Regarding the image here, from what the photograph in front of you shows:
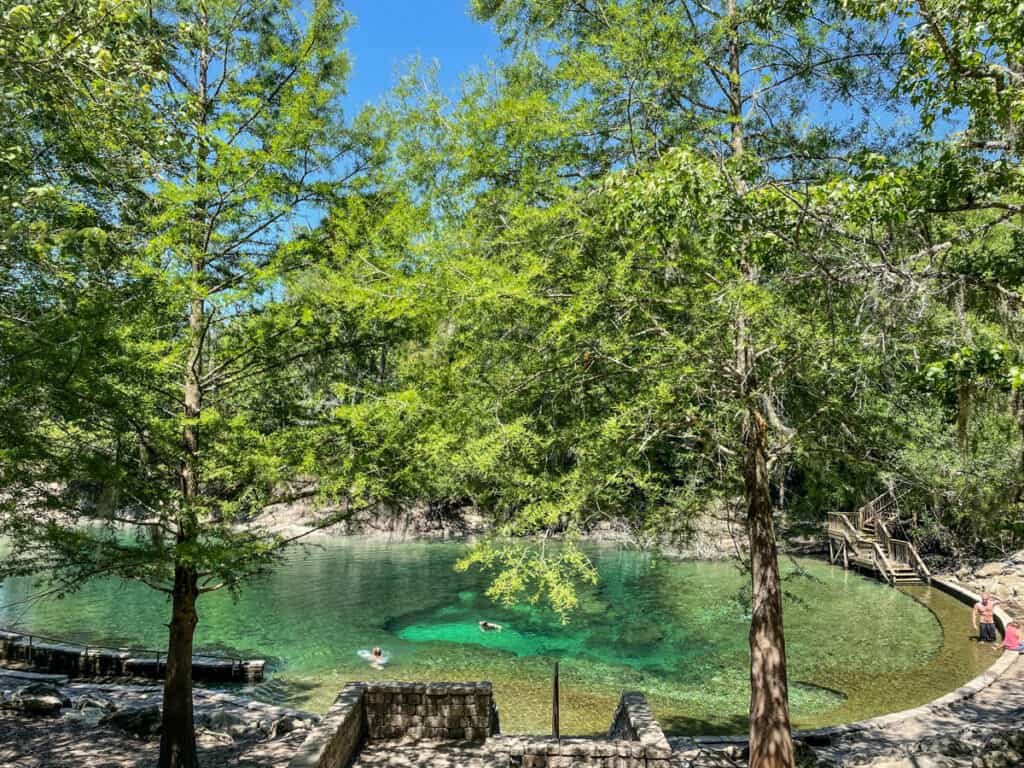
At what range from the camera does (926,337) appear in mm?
6977

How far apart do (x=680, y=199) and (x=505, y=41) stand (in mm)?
5695

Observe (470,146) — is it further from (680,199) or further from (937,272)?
(937,272)

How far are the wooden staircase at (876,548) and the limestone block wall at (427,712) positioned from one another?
64.6ft

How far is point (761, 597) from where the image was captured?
7.51 metres

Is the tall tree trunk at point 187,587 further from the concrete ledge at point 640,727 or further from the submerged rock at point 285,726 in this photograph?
the concrete ledge at point 640,727

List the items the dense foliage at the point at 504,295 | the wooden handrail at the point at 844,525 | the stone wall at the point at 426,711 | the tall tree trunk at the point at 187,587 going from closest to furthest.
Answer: the dense foliage at the point at 504,295, the tall tree trunk at the point at 187,587, the stone wall at the point at 426,711, the wooden handrail at the point at 844,525

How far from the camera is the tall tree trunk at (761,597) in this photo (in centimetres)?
722

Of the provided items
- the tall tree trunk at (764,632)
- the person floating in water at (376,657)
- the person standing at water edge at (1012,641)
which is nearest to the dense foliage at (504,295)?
the tall tree trunk at (764,632)

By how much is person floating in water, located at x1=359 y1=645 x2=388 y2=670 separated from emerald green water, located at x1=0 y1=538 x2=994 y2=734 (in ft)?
1.10

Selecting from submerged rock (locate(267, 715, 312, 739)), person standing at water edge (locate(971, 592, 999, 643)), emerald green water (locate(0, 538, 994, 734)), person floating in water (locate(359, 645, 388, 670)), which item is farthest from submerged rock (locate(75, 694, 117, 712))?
person standing at water edge (locate(971, 592, 999, 643))

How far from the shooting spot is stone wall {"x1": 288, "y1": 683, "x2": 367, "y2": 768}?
267 inches

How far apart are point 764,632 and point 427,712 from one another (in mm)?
4607

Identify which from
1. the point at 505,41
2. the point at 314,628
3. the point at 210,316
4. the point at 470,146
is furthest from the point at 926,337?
the point at 314,628

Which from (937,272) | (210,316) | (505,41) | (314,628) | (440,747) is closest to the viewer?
(937,272)
